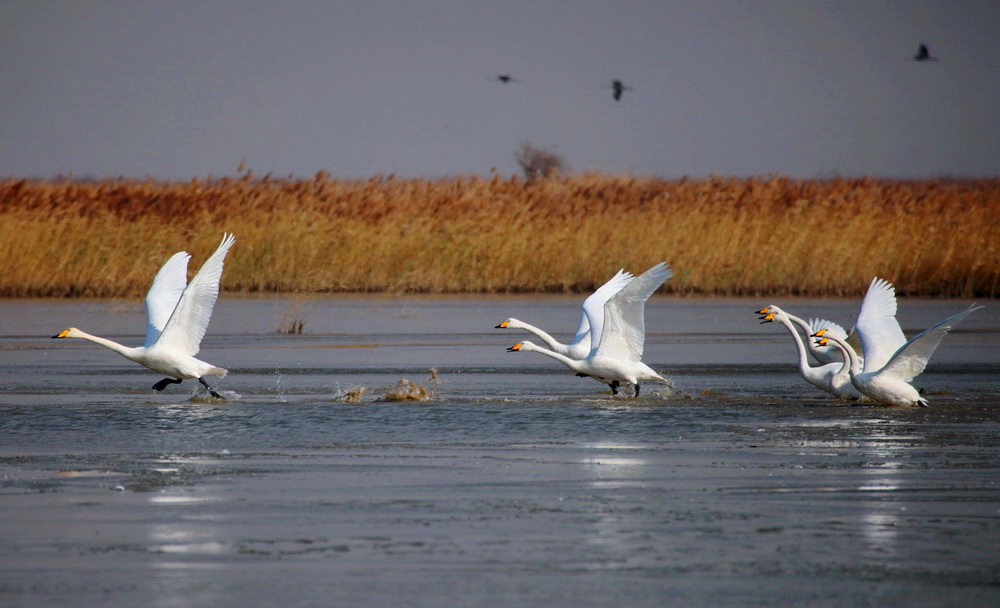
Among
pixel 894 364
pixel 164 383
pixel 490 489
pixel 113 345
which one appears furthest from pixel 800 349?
pixel 113 345

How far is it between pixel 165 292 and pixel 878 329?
6.38 metres

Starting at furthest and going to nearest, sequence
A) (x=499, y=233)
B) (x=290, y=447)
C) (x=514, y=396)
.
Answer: (x=499, y=233)
(x=514, y=396)
(x=290, y=447)

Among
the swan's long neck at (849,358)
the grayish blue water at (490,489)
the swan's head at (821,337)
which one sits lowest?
the grayish blue water at (490,489)

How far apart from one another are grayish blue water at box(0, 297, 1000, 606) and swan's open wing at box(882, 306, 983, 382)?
39cm

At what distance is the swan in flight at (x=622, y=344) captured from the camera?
12180 millimetres

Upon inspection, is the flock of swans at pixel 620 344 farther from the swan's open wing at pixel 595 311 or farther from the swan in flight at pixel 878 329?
the swan's open wing at pixel 595 311

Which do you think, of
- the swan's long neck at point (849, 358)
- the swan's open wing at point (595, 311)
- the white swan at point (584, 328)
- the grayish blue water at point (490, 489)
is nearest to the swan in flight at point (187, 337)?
the grayish blue water at point (490, 489)

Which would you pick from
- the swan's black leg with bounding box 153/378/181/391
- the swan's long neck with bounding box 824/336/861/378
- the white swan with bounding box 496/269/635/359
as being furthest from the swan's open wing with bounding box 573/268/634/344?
the swan's black leg with bounding box 153/378/181/391

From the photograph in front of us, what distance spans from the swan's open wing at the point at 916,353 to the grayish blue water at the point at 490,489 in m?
0.39

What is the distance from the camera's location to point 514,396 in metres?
12.0

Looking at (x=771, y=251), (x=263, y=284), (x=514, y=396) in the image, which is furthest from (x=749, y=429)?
(x=263, y=284)

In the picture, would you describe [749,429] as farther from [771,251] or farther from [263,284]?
[263,284]

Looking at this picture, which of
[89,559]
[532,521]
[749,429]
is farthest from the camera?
[749,429]

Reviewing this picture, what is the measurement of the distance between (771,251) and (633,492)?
53.4 feet
